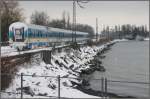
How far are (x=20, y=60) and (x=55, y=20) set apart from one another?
103664mm

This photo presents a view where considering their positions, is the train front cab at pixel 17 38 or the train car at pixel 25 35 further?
the train front cab at pixel 17 38

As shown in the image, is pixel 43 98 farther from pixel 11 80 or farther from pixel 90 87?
pixel 90 87

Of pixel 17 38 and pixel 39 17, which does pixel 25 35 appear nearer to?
pixel 17 38

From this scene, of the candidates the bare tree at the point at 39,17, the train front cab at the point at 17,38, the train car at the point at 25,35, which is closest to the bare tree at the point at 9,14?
the train car at the point at 25,35

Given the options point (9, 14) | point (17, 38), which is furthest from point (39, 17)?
point (17, 38)

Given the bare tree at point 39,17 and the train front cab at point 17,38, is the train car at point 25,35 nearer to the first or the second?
the train front cab at point 17,38

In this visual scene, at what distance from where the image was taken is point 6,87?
17.1m

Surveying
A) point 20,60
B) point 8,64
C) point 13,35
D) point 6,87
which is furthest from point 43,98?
point 13,35

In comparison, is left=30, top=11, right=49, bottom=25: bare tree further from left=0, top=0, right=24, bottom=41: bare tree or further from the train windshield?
the train windshield

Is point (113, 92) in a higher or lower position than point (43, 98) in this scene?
lower

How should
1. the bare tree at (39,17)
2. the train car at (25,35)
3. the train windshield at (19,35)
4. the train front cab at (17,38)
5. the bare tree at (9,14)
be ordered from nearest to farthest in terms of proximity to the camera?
1. the train car at (25,35)
2. the train windshield at (19,35)
3. the train front cab at (17,38)
4. the bare tree at (9,14)
5. the bare tree at (39,17)

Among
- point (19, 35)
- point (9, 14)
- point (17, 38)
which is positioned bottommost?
Answer: point (17, 38)

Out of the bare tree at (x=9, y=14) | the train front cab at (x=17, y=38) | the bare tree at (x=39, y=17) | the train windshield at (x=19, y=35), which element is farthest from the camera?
the bare tree at (x=39, y=17)

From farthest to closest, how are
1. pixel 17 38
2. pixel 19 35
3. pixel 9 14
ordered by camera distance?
pixel 9 14, pixel 17 38, pixel 19 35
